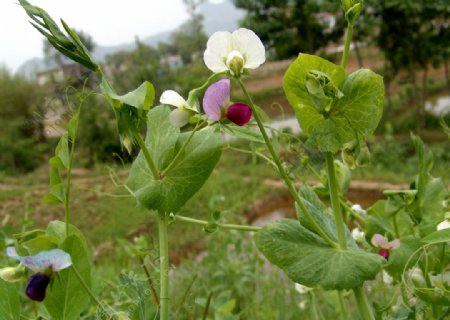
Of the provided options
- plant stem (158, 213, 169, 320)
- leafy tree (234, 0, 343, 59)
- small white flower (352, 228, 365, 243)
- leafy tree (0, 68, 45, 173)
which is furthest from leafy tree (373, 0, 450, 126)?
plant stem (158, 213, 169, 320)

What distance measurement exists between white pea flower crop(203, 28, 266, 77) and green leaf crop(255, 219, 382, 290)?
10cm

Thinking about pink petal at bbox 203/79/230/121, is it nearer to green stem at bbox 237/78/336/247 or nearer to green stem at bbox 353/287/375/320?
green stem at bbox 237/78/336/247

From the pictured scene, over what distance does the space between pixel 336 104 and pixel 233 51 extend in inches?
2.9

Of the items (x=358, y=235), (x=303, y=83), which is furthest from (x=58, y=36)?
(x=358, y=235)

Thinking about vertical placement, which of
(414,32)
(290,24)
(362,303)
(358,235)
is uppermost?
(362,303)

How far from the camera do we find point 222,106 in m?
0.34

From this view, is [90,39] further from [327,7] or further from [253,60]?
[253,60]

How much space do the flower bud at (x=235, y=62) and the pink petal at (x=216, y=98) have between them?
1 cm

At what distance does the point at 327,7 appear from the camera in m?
7.60

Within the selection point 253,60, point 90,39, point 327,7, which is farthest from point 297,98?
point 90,39

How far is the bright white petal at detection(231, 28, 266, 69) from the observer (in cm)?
33

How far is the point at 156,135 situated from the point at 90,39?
19.8 m

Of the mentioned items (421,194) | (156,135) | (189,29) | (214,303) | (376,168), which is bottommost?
(189,29)

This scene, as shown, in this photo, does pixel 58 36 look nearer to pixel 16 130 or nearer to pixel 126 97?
pixel 126 97
